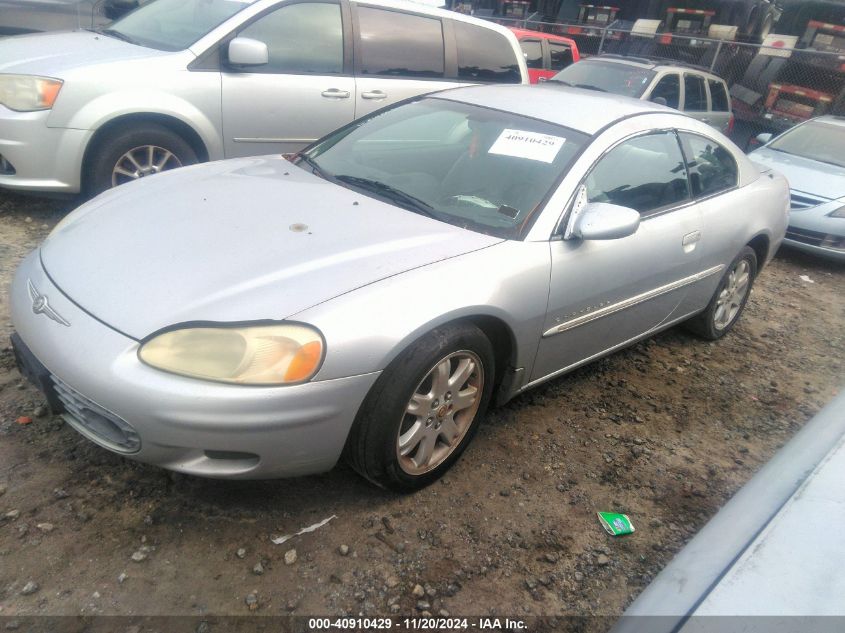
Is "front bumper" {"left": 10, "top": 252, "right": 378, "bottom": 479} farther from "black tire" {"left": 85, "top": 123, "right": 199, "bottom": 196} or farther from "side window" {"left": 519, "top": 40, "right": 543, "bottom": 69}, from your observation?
"side window" {"left": 519, "top": 40, "right": 543, "bottom": 69}

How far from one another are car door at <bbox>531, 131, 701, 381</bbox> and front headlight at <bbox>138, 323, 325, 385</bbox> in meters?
1.12

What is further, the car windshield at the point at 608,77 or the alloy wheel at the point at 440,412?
the car windshield at the point at 608,77

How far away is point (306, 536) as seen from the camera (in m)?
2.31

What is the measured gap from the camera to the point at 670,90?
28.3 ft

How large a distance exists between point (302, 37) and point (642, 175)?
2.94m

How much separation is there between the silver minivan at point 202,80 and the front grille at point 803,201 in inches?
142

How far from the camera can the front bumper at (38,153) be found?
164 inches

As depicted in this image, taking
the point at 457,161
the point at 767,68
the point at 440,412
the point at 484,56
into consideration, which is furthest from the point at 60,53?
the point at 767,68

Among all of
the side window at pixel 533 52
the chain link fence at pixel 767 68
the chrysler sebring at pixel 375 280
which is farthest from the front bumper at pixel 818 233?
the chain link fence at pixel 767 68

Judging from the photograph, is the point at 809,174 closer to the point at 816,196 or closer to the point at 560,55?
the point at 816,196

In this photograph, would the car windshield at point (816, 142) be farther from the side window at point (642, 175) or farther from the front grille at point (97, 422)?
the front grille at point (97, 422)

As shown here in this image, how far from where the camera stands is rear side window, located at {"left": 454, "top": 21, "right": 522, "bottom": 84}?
5770 millimetres

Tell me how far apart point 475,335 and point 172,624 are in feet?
4.40

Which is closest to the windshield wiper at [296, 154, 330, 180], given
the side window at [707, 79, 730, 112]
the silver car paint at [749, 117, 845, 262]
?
the silver car paint at [749, 117, 845, 262]
